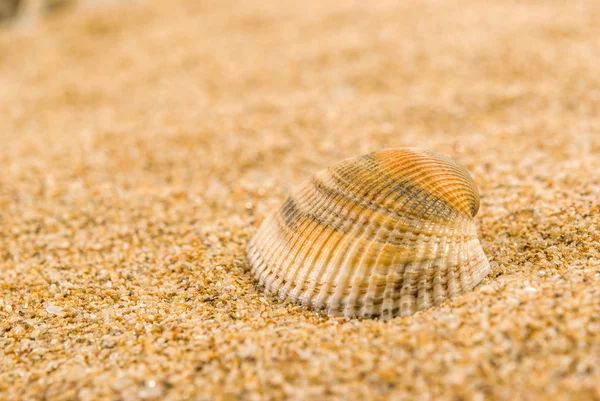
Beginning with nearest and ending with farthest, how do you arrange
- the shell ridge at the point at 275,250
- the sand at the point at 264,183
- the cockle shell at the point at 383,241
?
the sand at the point at 264,183
the cockle shell at the point at 383,241
the shell ridge at the point at 275,250

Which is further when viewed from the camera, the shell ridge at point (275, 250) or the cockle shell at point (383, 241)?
the shell ridge at point (275, 250)

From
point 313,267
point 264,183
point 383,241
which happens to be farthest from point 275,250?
point 264,183

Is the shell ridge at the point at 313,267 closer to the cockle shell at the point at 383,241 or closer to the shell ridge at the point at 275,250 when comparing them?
the cockle shell at the point at 383,241

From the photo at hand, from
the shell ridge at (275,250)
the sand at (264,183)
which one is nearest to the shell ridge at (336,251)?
the sand at (264,183)

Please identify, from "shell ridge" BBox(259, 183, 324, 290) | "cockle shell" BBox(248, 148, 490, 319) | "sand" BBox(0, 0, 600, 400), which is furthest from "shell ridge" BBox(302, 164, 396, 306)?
"shell ridge" BBox(259, 183, 324, 290)

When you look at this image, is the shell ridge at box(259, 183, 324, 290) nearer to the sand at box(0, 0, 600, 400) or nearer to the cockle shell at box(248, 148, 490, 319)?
→ the cockle shell at box(248, 148, 490, 319)

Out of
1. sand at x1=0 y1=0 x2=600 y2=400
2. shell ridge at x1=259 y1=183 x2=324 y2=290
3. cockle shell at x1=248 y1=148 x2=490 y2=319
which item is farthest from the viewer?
shell ridge at x1=259 y1=183 x2=324 y2=290

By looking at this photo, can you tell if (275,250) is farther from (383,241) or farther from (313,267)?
(383,241)
